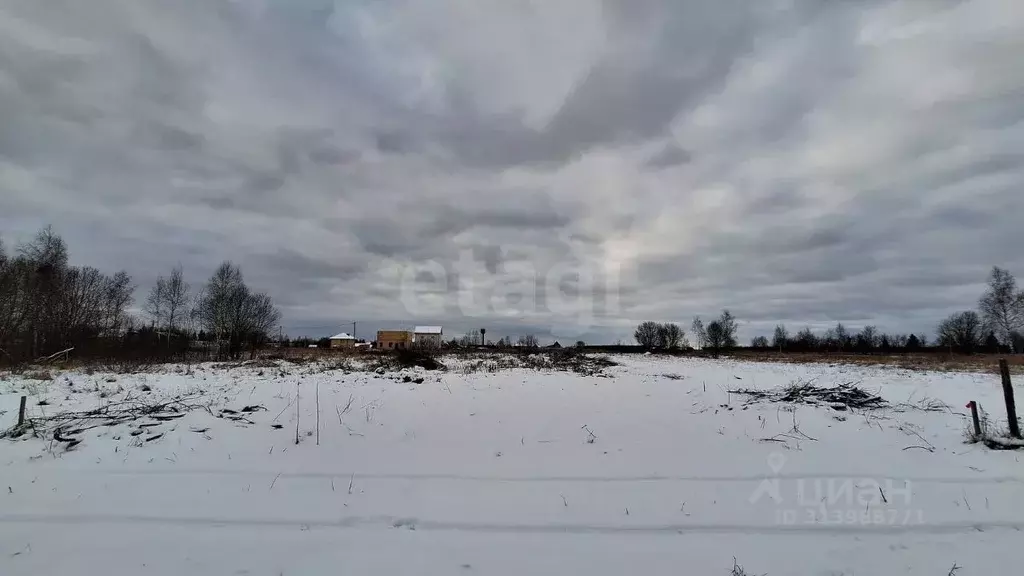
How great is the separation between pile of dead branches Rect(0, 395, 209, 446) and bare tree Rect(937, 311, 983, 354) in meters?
89.6

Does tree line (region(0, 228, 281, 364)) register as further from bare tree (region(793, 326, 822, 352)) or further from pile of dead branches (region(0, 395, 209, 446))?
bare tree (region(793, 326, 822, 352))

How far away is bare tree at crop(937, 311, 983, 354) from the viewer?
222ft

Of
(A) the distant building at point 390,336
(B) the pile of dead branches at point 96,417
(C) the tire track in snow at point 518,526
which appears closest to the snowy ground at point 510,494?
(C) the tire track in snow at point 518,526

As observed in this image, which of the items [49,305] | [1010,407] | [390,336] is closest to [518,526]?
[1010,407]

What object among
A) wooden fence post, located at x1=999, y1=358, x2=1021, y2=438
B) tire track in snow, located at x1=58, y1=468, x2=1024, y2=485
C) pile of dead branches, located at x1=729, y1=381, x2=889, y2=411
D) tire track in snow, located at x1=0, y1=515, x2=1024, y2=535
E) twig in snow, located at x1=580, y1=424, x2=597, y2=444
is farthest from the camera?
pile of dead branches, located at x1=729, y1=381, x2=889, y2=411

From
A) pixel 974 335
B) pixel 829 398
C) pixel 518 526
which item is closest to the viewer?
pixel 518 526

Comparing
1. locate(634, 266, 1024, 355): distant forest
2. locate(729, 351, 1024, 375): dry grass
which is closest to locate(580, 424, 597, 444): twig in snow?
locate(729, 351, 1024, 375): dry grass

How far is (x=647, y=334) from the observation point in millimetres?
111000

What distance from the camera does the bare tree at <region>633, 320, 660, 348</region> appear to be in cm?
10893

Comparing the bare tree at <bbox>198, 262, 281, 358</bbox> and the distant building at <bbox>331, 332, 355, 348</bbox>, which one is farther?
the distant building at <bbox>331, 332, 355, 348</bbox>

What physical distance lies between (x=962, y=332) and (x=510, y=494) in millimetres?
94775

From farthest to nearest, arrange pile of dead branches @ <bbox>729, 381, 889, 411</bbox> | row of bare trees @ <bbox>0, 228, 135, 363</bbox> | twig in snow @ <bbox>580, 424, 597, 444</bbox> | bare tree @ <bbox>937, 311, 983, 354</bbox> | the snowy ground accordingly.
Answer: bare tree @ <bbox>937, 311, 983, 354</bbox> → row of bare trees @ <bbox>0, 228, 135, 363</bbox> → pile of dead branches @ <bbox>729, 381, 889, 411</bbox> → twig in snow @ <bbox>580, 424, 597, 444</bbox> → the snowy ground

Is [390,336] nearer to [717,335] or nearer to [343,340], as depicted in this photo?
[343,340]

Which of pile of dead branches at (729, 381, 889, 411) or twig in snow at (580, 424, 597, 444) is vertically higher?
pile of dead branches at (729, 381, 889, 411)
